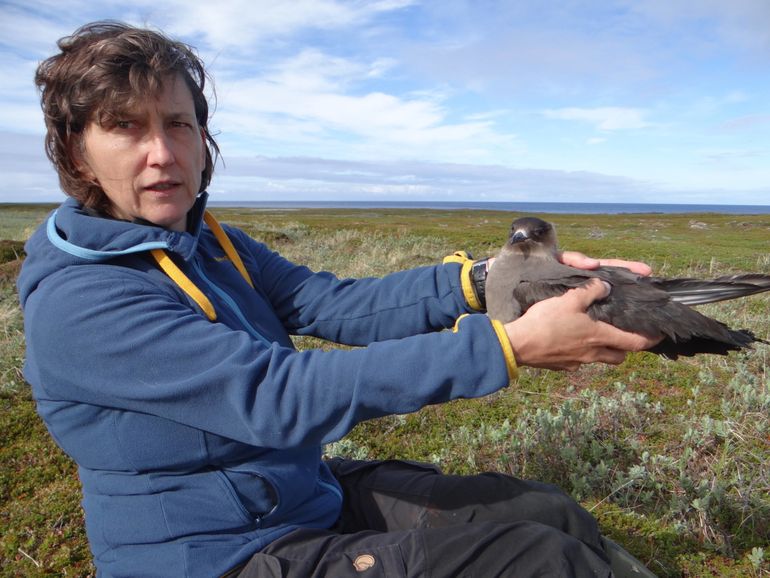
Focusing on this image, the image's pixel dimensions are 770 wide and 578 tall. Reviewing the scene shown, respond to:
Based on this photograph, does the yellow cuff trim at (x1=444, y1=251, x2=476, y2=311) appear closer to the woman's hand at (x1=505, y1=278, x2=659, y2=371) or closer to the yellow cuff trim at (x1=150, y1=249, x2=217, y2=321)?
the woman's hand at (x1=505, y1=278, x2=659, y2=371)

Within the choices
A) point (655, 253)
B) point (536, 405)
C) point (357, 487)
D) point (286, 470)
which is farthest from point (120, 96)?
point (655, 253)

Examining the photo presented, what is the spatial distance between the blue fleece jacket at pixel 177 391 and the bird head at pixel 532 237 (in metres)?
2.38

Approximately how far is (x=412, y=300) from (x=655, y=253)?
47.3 ft

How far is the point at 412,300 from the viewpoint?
3553 millimetres

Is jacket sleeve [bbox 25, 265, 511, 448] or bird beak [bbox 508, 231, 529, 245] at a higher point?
bird beak [bbox 508, 231, 529, 245]

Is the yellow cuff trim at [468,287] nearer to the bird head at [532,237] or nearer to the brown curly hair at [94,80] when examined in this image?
the bird head at [532,237]

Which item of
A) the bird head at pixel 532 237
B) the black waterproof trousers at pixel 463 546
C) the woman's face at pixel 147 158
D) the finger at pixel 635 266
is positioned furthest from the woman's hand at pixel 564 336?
the bird head at pixel 532 237

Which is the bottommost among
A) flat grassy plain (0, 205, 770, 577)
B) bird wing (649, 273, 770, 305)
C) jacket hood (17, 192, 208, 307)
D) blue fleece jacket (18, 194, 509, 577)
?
flat grassy plain (0, 205, 770, 577)

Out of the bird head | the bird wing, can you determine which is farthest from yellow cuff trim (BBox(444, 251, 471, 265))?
the bird wing

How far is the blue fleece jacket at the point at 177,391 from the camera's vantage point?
217 centimetres

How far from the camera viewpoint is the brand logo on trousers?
7.67 feet

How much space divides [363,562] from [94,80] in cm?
235

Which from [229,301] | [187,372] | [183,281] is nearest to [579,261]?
[229,301]

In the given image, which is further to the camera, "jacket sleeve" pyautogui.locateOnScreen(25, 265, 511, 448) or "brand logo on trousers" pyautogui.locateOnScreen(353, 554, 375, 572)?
"brand logo on trousers" pyautogui.locateOnScreen(353, 554, 375, 572)
